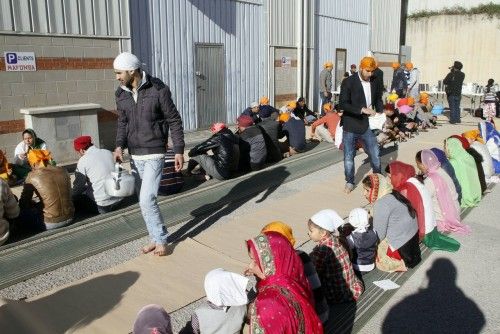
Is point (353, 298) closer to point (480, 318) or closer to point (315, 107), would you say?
point (480, 318)

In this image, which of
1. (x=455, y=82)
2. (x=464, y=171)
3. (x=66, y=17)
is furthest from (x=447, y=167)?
(x=455, y=82)

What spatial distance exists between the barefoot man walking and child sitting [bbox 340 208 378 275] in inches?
66.5

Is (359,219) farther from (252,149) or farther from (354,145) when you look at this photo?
(252,149)

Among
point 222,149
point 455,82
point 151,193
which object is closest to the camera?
point 151,193

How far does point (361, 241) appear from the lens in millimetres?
4070

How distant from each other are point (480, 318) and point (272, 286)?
1.89 metres

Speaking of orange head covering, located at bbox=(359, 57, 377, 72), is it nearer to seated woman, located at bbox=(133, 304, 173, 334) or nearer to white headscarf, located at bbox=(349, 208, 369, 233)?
white headscarf, located at bbox=(349, 208, 369, 233)

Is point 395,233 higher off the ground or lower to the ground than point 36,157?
lower

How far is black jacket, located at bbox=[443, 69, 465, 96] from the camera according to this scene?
13.9 m

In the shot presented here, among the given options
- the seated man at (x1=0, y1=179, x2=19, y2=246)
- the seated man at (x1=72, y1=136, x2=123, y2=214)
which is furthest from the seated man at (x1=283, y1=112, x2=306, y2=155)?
the seated man at (x1=0, y1=179, x2=19, y2=246)

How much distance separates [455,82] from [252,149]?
29.3 feet

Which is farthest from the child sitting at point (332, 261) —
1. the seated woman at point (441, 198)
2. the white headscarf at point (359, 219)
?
the seated woman at point (441, 198)

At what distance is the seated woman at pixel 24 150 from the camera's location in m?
7.43

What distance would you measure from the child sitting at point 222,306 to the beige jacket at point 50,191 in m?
2.86
